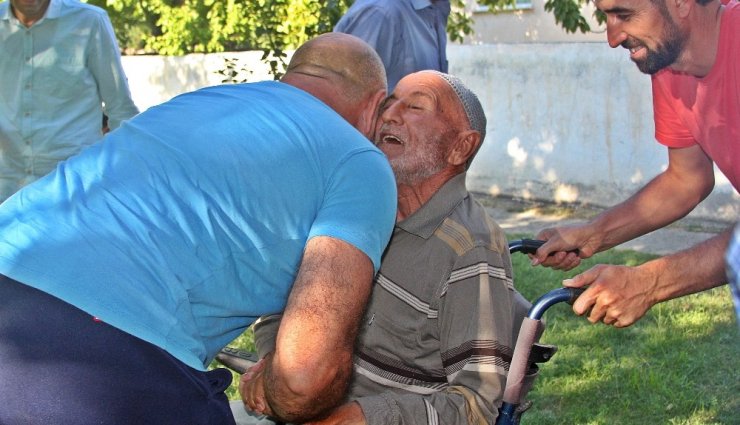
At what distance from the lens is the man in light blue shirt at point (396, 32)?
517 centimetres

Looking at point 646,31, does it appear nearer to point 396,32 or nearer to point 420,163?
point 420,163

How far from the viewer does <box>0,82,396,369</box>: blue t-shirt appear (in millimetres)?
2176

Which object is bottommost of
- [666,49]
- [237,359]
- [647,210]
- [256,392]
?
[237,359]

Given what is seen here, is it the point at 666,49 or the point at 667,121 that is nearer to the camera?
the point at 666,49

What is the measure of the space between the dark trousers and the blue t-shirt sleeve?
1.50 ft

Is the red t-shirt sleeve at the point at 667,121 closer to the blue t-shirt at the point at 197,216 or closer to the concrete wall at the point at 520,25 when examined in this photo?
the blue t-shirt at the point at 197,216

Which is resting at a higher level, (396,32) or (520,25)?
(396,32)

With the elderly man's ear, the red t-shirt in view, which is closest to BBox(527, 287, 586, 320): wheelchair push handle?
the elderly man's ear

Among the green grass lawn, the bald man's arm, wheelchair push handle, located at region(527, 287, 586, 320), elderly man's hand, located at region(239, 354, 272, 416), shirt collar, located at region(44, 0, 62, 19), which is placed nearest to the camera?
the bald man's arm

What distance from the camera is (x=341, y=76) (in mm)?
2828

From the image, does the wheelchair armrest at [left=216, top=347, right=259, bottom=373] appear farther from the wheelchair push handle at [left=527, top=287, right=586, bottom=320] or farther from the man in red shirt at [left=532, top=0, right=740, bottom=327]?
the man in red shirt at [left=532, top=0, right=740, bottom=327]

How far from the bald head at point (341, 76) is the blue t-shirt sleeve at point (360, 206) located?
397mm

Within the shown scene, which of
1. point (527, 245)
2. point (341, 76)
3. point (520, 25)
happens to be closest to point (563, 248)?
point (527, 245)

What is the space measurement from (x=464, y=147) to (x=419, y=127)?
Result: 16cm
